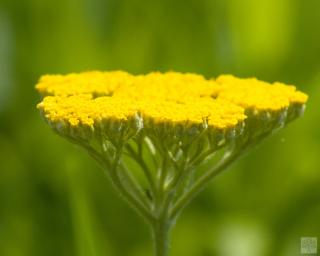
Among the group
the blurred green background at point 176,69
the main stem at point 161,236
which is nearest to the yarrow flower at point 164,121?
the main stem at point 161,236

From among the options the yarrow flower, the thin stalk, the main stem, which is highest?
the yarrow flower

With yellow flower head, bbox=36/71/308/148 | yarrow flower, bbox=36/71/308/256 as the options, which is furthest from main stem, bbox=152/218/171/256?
yellow flower head, bbox=36/71/308/148

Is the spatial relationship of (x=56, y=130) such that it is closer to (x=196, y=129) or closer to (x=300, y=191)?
(x=196, y=129)

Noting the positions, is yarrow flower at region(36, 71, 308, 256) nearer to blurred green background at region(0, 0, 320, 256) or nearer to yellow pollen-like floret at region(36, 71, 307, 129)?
yellow pollen-like floret at region(36, 71, 307, 129)

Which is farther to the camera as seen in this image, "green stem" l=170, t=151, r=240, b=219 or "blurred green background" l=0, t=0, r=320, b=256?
"blurred green background" l=0, t=0, r=320, b=256

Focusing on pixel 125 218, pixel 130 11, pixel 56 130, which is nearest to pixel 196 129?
pixel 56 130

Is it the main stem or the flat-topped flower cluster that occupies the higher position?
the flat-topped flower cluster

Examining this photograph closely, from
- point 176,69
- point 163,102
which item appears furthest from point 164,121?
point 176,69
